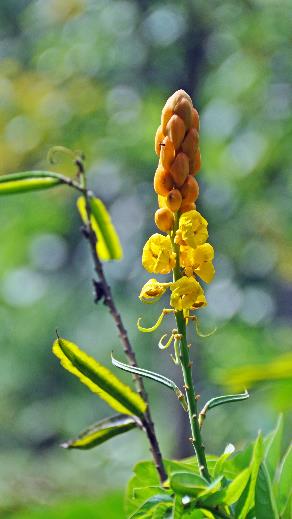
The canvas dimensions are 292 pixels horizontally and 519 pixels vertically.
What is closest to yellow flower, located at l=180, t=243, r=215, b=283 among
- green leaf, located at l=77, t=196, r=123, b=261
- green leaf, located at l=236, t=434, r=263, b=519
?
green leaf, located at l=236, t=434, r=263, b=519

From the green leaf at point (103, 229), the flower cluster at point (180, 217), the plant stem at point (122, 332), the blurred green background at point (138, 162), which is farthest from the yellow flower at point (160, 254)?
the blurred green background at point (138, 162)

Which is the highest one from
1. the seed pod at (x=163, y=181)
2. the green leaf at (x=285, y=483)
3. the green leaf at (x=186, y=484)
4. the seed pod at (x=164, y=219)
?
the seed pod at (x=163, y=181)

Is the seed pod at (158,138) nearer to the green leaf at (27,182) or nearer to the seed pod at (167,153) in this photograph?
the seed pod at (167,153)

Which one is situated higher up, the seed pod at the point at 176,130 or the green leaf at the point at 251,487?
the seed pod at the point at 176,130

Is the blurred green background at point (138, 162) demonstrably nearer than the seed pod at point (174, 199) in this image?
No

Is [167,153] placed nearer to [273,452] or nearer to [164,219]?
[164,219]

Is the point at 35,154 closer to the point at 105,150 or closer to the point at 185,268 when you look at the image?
the point at 105,150

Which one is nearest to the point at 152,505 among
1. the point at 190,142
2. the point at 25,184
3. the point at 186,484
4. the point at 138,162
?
the point at 186,484

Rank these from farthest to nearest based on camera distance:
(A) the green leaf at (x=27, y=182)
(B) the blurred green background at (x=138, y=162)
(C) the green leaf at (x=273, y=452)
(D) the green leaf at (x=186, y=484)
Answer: (B) the blurred green background at (x=138, y=162), (A) the green leaf at (x=27, y=182), (C) the green leaf at (x=273, y=452), (D) the green leaf at (x=186, y=484)
